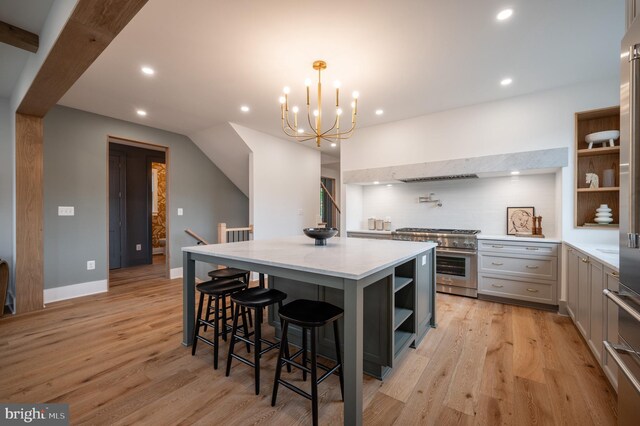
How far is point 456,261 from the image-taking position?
3863 mm

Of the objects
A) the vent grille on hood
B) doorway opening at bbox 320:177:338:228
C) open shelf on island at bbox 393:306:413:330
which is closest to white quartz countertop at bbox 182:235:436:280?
open shelf on island at bbox 393:306:413:330

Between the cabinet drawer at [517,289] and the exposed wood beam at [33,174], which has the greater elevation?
the exposed wood beam at [33,174]

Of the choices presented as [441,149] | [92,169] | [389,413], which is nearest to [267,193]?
[92,169]

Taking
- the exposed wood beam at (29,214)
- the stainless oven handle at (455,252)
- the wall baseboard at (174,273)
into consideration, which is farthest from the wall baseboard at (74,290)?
the stainless oven handle at (455,252)

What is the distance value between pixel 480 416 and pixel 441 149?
3.38 m

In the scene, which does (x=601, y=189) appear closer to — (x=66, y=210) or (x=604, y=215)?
(x=604, y=215)

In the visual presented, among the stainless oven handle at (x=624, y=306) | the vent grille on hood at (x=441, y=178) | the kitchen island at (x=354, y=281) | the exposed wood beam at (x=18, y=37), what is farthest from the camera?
the vent grille on hood at (x=441, y=178)

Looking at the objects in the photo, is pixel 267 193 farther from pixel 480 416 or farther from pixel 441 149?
pixel 480 416

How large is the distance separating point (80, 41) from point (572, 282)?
473cm

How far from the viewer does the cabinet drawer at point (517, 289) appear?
10.8 feet

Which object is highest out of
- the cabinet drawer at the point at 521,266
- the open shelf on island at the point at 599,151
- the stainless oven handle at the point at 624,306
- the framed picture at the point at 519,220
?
the open shelf on island at the point at 599,151

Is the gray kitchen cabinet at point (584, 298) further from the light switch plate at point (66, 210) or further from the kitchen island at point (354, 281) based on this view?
the light switch plate at point (66, 210)

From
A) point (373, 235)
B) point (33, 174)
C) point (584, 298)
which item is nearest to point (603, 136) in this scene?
point (584, 298)

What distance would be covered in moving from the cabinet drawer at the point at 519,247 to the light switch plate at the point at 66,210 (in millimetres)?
5700
